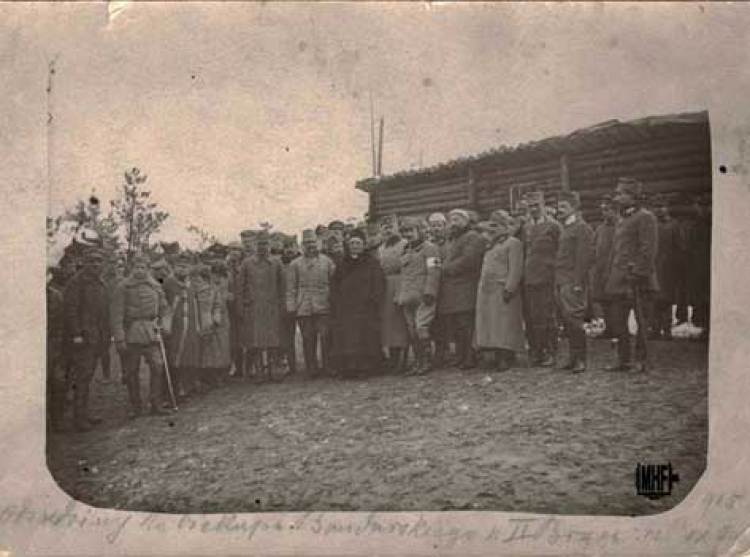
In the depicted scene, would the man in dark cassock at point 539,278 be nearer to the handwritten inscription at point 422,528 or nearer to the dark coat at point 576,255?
the dark coat at point 576,255

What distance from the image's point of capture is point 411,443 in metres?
3.30

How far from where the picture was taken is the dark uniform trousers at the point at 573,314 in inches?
132

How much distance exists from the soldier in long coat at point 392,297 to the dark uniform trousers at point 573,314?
2.27 feet

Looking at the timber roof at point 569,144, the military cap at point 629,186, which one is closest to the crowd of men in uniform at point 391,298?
the military cap at point 629,186

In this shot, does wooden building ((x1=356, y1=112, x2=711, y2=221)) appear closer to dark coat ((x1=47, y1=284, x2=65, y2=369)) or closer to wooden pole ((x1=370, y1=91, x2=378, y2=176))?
wooden pole ((x1=370, y1=91, x2=378, y2=176))

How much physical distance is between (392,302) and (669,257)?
1.20m

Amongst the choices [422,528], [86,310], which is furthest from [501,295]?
[86,310]

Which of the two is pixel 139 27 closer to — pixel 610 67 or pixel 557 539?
pixel 610 67

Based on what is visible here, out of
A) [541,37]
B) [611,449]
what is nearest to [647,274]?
[611,449]

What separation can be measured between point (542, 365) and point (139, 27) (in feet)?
7.66

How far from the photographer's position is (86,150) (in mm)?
3455

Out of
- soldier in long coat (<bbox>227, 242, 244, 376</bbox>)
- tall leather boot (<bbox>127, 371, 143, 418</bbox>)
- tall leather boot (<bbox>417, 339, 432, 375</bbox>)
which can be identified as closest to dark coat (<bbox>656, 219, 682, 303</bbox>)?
tall leather boot (<bbox>417, 339, 432, 375</bbox>)

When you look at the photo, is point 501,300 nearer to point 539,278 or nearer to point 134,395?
point 539,278

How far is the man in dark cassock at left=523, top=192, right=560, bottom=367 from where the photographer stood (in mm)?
3363
